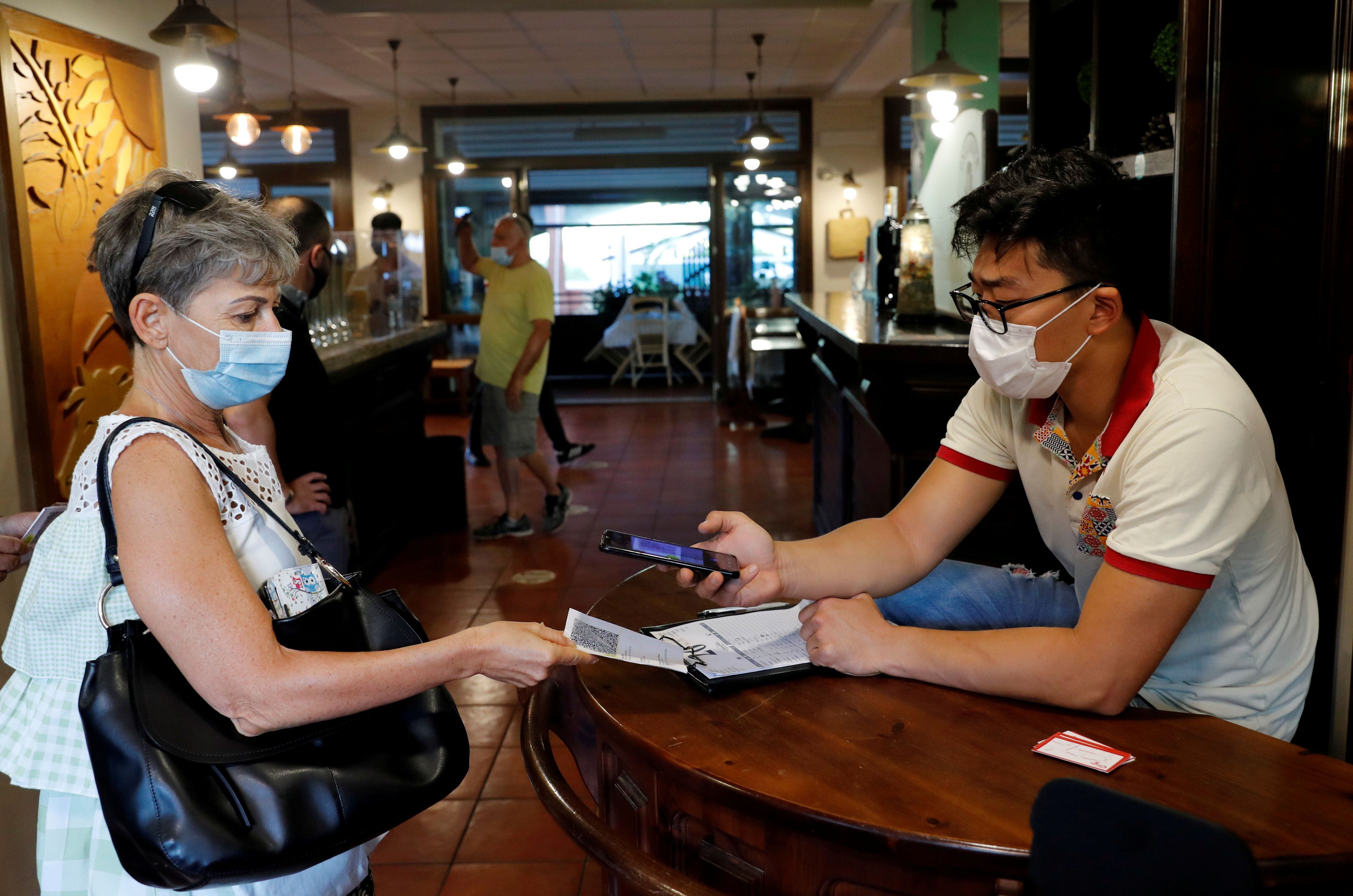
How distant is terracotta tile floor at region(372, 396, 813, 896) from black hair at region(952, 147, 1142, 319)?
146 centimetres

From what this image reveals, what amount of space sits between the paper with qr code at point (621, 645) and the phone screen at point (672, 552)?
0.12 metres

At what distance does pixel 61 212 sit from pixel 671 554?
2578 millimetres

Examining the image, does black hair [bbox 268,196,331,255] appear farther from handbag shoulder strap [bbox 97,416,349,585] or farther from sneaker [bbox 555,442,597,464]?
sneaker [bbox 555,442,597,464]

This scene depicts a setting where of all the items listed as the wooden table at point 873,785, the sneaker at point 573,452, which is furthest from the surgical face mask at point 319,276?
the sneaker at point 573,452

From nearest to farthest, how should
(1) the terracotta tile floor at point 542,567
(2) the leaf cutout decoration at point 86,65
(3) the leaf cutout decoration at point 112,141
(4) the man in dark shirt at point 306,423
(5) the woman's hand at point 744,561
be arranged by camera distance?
(5) the woman's hand at point 744,561, (1) the terracotta tile floor at point 542,567, (4) the man in dark shirt at point 306,423, (2) the leaf cutout decoration at point 86,65, (3) the leaf cutout decoration at point 112,141

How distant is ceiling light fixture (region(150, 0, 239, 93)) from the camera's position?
11.4ft

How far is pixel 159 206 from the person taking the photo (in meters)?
1.33

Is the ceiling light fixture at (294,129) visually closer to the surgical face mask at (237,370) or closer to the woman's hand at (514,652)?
the surgical face mask at (237,370)

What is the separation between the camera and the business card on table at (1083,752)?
120 cm

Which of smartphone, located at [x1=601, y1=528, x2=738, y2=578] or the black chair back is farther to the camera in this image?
smartphone, located at [x1=601, y1=528, x2=738, y2=578]

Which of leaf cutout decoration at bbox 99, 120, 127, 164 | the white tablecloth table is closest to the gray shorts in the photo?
leaf cutout decoration at bbox 99, 120, 127, 164

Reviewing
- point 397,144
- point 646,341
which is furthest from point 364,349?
point 646,341

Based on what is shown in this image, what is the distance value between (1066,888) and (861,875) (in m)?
0.27

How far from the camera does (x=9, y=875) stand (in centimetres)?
234
